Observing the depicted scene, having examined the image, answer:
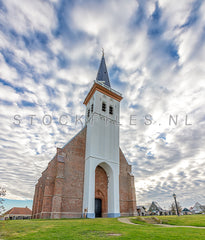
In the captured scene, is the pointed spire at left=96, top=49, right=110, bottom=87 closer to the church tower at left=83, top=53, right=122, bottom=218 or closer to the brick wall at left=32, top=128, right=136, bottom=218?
the church tower at left=83, top=53, right=122, bottom=218

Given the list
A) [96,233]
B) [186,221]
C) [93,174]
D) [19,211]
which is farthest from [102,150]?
[19,211]

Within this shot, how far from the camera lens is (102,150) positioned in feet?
90.9

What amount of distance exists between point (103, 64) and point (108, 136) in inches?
751

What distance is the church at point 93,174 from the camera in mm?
22970

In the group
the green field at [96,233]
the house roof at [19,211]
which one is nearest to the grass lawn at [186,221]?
the green field at [96,233]

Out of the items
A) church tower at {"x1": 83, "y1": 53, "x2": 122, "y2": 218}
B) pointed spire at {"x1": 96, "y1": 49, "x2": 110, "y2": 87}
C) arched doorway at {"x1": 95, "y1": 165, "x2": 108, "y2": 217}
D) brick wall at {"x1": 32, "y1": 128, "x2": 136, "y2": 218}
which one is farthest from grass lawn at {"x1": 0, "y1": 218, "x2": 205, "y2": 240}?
pointed spire at {"x1": 96, "y1": 49, "x2": 110, "y2": 87}

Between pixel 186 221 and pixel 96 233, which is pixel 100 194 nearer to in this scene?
pixel 186 221

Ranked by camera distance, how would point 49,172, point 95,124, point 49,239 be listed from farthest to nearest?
point 95,124 → point 49,172 → point 49,239

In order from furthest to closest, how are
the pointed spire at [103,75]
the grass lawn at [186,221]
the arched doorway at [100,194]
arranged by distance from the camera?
the pointed spire at [103,75]
the arched doorway at [100,194]
the grass lawn at [186,221]

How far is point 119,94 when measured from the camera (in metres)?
34.3

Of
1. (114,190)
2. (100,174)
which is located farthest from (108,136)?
(114,190)

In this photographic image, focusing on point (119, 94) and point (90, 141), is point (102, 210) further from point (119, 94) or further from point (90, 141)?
point (119, 94)

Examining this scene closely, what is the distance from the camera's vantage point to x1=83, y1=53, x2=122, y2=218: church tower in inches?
984

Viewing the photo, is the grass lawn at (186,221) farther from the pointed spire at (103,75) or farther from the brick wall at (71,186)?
the pointed spire at (103,75)
